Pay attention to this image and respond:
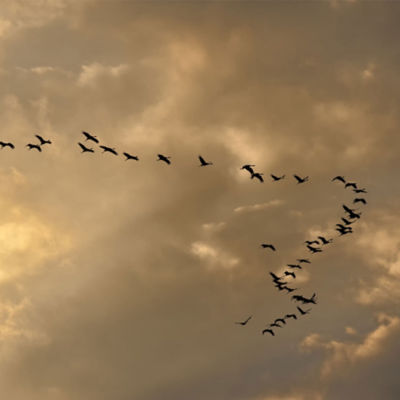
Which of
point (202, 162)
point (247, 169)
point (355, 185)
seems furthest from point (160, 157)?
A: point (355, 185)

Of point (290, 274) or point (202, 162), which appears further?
point (290, 274)

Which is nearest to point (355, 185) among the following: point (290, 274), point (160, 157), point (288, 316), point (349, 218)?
point (349, 218)

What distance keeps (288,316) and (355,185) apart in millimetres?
33013

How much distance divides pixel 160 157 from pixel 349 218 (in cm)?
4887

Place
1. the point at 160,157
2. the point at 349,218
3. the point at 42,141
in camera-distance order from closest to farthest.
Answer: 1. the point at 160,157
2. the point at 42,141
3. the point at 349,218

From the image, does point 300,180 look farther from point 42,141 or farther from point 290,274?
point 42,141

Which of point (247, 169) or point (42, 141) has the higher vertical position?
point (42, 141)

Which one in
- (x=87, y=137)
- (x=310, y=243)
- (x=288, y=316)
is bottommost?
(x=288, y=316)

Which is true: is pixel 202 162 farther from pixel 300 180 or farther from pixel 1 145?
pixel 1 145

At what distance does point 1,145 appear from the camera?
153m

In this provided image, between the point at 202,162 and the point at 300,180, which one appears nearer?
the point at 202,162

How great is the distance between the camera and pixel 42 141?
155000 mm

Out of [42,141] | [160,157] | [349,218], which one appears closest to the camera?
[160,157]

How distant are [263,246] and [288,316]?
1201 inches
